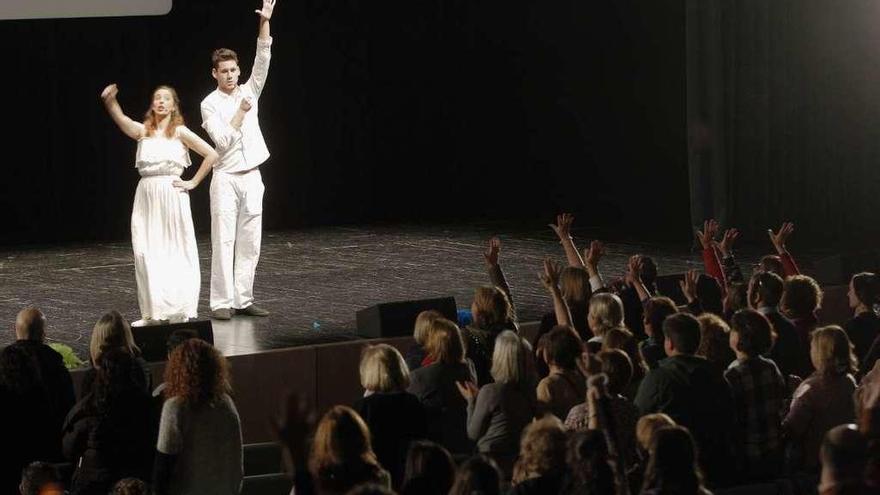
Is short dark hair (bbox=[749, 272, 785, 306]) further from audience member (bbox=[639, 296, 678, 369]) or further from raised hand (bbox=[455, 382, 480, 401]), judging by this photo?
raised hand (bbox=[455, 382, 480, 401])

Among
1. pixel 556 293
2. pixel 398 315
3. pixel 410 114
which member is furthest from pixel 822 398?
pixel 410 114

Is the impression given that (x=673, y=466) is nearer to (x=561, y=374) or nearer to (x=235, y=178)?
(x=561, y=374)

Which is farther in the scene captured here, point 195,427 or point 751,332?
point 751,332

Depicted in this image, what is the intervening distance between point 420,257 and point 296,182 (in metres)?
2.90

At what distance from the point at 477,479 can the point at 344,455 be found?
0.38 metres

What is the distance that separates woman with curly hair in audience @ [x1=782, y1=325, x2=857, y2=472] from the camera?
15.6 ft

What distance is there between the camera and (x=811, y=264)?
9.98 metres

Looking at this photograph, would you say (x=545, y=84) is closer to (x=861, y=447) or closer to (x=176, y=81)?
(x=176, y=81)

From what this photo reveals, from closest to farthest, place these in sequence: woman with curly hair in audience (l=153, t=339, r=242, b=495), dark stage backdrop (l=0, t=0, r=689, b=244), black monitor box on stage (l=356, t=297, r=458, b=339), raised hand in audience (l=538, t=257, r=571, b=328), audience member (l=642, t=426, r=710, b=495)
→ audience member (l=642, t=426, r=710, b=495) < woman with curly hair in audience (l=153, t=339, r=242, b=495) < raised hand in audience (l=538, t=257, r=571, b=328) < black monitor box on stage (l=356, t=297, r=458, b=339) < dark stage backdrop (l=0, t=0, r=689, b=244)

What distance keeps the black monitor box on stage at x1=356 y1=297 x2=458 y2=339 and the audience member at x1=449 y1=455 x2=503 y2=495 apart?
3395mm

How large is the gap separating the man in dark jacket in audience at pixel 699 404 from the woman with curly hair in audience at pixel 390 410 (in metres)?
0.71

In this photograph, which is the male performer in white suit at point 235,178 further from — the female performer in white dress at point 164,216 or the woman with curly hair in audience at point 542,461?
the woman with curly hair in audience at point 542,461

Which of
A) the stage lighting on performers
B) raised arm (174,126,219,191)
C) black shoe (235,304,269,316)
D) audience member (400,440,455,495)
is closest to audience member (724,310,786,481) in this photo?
audience member (400,440,455,495)

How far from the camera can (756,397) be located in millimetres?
4703
